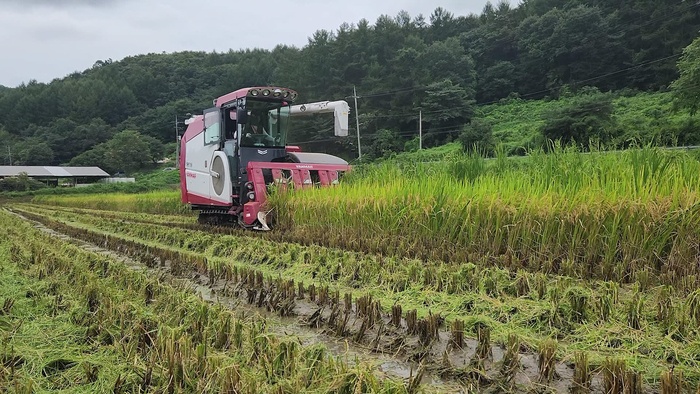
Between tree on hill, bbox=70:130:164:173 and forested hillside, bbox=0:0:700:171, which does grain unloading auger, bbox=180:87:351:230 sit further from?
tree on hill, bbox=70:130:164:173

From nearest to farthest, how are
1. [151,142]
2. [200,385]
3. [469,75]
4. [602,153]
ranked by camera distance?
[200,385], [602,153], [469,75], [151,142]

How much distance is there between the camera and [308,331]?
2576 mm

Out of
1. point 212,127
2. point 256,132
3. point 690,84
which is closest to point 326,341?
point 256,132

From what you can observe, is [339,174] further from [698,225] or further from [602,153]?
[698,225]

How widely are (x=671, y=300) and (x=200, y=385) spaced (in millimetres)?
2644

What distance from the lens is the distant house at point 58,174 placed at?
164 ft

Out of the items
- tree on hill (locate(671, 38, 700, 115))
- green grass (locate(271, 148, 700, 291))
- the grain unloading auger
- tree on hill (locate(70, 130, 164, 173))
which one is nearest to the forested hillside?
tree on hill (locate(70, 130, 164, 173))

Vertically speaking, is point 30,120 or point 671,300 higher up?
point 30,120

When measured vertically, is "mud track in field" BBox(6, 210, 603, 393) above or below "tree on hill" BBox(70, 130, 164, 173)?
below

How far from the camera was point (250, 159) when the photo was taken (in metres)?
8.23

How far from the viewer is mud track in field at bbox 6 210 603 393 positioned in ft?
6.05

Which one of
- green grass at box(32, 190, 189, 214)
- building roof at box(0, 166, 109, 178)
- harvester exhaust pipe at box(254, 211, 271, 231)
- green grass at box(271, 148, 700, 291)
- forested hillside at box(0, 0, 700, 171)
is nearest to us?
green grass at box(271, 148, 700, 291)

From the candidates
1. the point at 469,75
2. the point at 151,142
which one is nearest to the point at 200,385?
the point at 469,75

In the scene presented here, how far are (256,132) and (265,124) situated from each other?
0.28 metres
